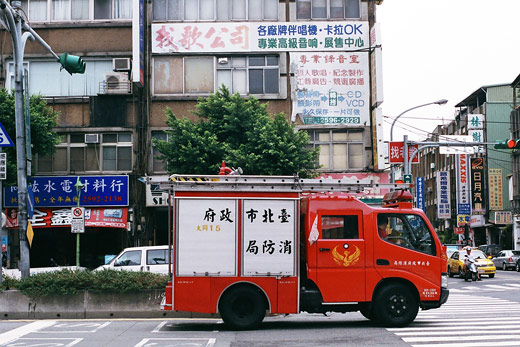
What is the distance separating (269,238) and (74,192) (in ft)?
61.1

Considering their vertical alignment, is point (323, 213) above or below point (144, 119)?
below

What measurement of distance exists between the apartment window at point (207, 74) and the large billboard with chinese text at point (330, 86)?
119cm

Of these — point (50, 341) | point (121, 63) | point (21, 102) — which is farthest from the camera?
point (121, 63)

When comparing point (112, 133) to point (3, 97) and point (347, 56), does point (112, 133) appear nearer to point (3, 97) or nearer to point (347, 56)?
point (3, 97)

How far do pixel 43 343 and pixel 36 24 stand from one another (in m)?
23.1

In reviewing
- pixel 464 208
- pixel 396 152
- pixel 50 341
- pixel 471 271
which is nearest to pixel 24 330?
pixel 50 341

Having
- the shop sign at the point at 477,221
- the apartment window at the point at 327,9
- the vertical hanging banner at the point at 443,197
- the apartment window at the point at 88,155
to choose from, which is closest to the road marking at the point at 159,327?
the apartment window at the point at 88,155

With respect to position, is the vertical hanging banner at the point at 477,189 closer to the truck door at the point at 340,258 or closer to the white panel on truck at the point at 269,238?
the truck door at the point at 340,258

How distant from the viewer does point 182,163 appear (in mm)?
27859

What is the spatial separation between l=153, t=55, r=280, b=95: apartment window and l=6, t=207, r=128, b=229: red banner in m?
5.83

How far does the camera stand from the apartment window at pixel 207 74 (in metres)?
32.1

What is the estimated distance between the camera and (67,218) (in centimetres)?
3031

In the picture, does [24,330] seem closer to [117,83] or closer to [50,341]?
[50,341]

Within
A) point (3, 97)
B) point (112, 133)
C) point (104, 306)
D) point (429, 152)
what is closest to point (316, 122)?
point (112, 133)
